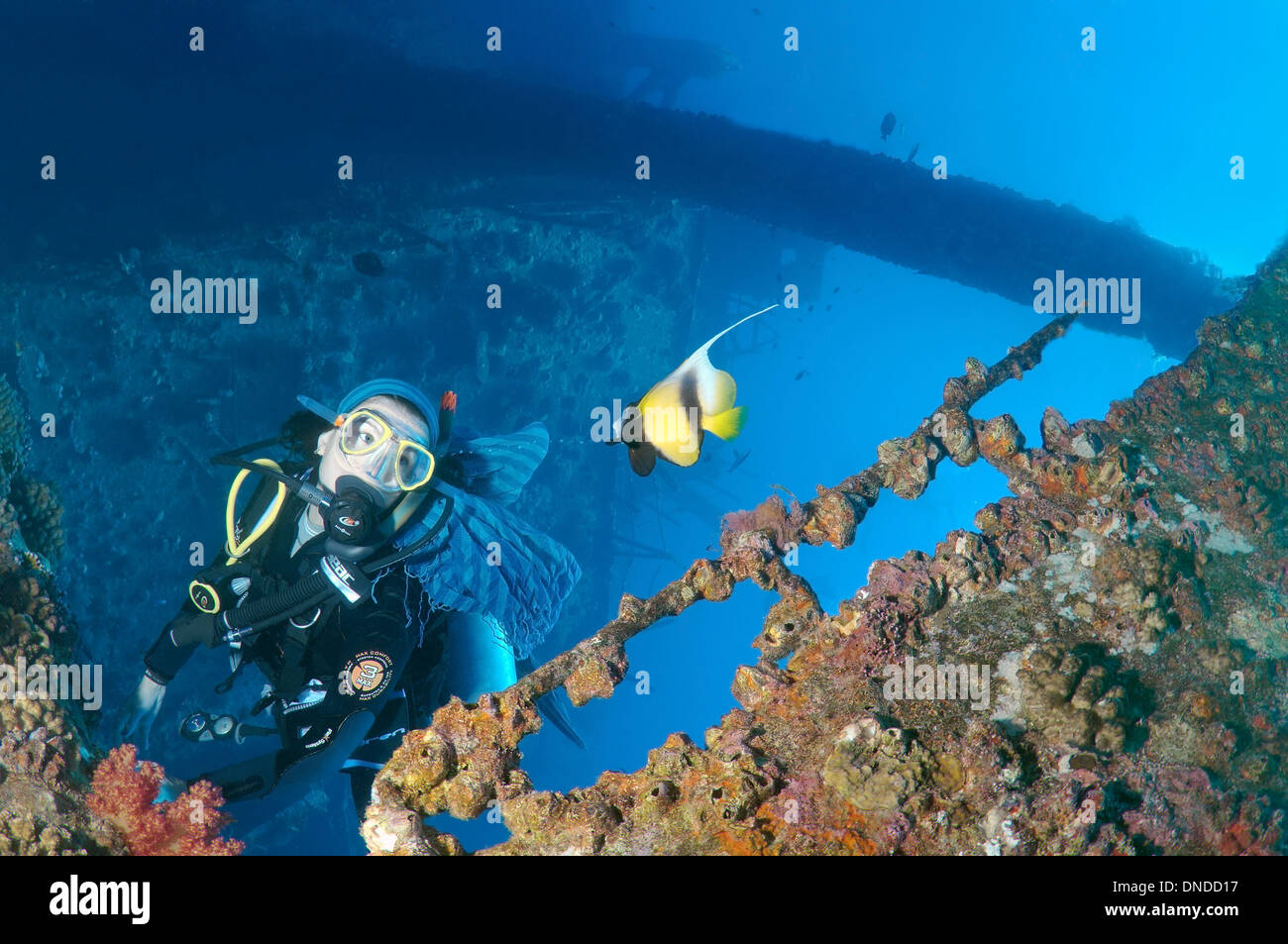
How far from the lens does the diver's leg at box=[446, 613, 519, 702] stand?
15.4 ft

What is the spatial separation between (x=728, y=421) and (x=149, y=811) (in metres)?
3.21

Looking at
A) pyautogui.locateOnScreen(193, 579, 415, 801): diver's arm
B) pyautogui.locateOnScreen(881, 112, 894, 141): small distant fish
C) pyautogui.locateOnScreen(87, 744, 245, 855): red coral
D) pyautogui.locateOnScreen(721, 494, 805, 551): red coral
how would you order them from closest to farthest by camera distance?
pyautogui.locateOnScreen(87, 744, 245, 855): red coral, pyautogui.locateOnScreen(721, 494, 805, 551): red coral, pyautogui.locateOnScreen(193, 579, 415, 801): diver's arm, pyautogui.locateOnScreen(881, 112, 894, 141): small distant fish

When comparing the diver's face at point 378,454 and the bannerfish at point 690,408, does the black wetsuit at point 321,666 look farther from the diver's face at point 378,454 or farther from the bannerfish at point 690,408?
the bannerfish at point 690,408

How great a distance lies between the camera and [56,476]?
30.5 ft

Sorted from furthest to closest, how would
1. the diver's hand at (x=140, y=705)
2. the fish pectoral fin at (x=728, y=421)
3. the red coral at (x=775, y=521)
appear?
the diver's hand at (x=140, y=705), the red coral at (x=775, y=521), the fish pectoral fin at (x=728, y=421)

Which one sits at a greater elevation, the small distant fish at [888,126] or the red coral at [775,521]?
the small distant fish at [888,126]

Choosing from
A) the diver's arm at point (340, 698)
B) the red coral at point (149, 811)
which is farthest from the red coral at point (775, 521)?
the red coral at point (149, 811)

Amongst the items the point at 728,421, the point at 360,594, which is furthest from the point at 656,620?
the point at 360,594

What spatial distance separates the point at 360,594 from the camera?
149 inches

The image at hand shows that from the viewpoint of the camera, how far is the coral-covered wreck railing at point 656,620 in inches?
93.8

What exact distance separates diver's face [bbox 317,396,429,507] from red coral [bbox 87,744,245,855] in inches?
73.5

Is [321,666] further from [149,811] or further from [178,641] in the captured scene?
[149,811]

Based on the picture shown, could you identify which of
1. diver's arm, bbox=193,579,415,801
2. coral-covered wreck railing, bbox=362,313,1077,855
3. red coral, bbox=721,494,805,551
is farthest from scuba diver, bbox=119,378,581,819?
red coral, bbox=721,494,805,551

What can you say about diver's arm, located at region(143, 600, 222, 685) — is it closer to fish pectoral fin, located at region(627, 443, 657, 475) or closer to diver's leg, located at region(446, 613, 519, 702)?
diver's leg, located at region(446, 613, 519, 702)
